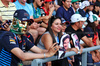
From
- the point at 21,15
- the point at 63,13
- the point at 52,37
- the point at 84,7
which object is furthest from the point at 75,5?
the point at 21,15

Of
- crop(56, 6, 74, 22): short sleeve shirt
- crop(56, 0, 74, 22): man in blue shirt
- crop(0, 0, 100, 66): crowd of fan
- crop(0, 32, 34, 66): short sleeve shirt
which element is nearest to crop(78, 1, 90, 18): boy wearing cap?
crop(0, 0, 100, 66): crowd of fan

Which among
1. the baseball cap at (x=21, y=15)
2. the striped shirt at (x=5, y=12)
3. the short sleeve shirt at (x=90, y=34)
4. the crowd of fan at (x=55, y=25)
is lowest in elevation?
the short sleeve shirt at (x=90, y=34)

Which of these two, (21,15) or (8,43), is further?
(21,15)

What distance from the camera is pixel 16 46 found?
258 centimetres

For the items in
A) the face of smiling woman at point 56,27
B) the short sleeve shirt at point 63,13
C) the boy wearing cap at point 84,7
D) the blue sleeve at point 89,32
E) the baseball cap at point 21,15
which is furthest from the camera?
the boy wearing cap at point 84,7

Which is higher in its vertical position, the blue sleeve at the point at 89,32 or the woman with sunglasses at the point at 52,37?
the woman with sunglasses at the point at 52,37

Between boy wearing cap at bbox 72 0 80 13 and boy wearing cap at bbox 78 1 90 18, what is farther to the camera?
boy wearing cap at bbox 78 1 90 18

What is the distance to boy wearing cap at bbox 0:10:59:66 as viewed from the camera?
8.36ft

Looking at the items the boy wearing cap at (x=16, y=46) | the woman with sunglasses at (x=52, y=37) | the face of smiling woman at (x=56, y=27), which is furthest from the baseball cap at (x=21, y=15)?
the face of smiling woman at (x=56, y=27)

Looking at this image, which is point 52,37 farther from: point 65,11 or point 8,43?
point 65,11

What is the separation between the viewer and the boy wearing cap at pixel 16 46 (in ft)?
8.36

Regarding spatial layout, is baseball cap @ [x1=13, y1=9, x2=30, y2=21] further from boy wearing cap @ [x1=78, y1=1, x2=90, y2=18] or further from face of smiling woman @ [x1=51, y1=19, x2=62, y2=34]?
boy wearing cap @ [x1=78, y1=1, x2=90, y2=18]

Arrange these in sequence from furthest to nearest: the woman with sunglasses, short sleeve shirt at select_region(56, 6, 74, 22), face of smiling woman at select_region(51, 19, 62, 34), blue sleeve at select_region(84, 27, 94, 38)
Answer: short sleeve shirt at select_region(56, 6, 74, 22) → blue sleeve at select_region(84, 27, 94, 38) → face of smiling woman at select_region(51, 19, 62, 34) → the woman with sunglasses

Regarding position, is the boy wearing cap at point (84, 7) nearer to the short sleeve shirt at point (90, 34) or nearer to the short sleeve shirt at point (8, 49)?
the short sleeve shirt at point (90, 34)
